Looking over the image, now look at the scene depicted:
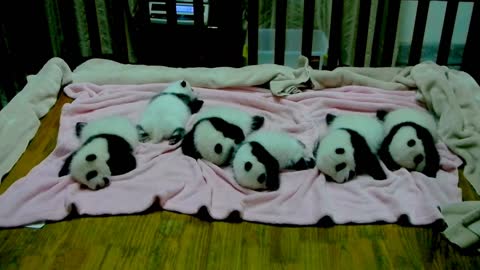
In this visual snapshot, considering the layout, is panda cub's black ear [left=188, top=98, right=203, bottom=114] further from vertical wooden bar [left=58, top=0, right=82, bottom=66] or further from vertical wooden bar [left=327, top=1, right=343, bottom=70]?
vertical wooden bar [left=58, top=0, right=82, bottom=66]

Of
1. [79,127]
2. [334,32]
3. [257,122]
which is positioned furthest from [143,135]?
[334,32]

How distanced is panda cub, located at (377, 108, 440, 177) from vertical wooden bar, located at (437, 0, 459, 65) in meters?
0.65

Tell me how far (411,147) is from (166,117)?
82 centimetres

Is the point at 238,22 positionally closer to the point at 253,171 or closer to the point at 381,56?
the point at 381,56

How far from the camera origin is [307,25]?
222cm

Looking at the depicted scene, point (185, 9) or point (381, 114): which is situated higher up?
point (185, 9)

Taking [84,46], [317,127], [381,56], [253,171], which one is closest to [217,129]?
[253,171]

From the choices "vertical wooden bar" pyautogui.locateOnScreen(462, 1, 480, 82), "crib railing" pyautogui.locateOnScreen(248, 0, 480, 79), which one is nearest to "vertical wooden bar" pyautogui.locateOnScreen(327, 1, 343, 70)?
"crib railing" pyautogui.locateOnScreen(248, 0, 480, 79)

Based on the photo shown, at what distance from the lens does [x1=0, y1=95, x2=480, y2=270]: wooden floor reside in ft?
4.41

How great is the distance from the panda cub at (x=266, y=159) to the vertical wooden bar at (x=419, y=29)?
2.89ft

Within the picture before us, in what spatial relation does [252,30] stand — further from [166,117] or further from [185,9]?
[166,117]

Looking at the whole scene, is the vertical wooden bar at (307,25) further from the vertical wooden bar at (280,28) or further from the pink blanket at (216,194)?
the pink blanket at (216,194)

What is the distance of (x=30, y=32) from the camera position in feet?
8.02

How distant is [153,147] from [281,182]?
459 mm
